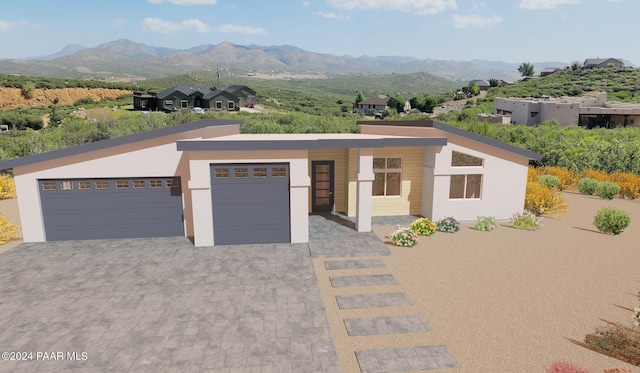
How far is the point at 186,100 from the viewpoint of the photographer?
74.9 metres

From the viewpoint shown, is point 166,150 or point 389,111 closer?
point 166,150

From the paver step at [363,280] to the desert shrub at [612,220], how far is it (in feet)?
31.8

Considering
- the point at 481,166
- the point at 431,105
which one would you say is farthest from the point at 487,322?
the point at 431,105

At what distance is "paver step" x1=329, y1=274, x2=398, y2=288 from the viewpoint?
9711 millimetres

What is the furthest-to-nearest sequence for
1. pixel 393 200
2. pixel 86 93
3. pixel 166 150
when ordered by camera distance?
1. pixel 86 93
2. pixel 393 200
3. pixel 166 150

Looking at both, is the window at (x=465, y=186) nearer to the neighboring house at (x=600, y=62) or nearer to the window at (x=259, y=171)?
the window at (x=259, y=171)

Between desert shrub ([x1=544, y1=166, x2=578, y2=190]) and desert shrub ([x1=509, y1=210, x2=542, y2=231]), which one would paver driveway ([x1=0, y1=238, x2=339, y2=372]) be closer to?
desert shrub ([x1=509, y1=210, x2=542, y2=231])

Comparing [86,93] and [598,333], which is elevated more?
[86,93]

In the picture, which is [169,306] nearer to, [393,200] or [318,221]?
[318,221]

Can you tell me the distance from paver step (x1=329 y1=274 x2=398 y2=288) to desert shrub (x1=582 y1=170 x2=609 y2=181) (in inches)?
759

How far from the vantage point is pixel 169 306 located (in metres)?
8.50

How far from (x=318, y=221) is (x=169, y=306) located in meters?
7.42

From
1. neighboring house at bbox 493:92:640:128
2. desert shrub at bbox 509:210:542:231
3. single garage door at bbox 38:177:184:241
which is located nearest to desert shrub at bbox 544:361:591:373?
desert shrub at bbox 509:210:542:231

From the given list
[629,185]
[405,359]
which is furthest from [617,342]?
[629,185]
